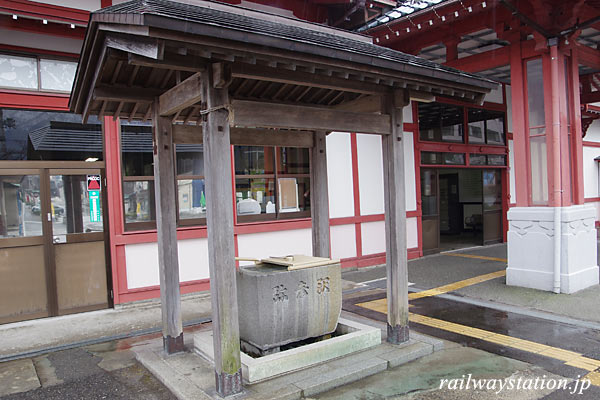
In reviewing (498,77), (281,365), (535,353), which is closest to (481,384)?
(535,353)

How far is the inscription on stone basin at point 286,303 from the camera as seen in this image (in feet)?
13.4

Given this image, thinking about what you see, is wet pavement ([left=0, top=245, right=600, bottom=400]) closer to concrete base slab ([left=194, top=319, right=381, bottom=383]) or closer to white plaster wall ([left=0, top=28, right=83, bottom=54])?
concrete base slab ([left=194, top=319, right=381, bottom=383])

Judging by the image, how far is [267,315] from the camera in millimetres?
4078

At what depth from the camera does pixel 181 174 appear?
7172mm

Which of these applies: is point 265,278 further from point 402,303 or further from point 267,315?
point 402,303

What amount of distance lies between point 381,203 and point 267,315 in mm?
6102

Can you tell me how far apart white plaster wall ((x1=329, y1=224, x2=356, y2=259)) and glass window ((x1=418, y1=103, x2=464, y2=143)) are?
3.24 metres

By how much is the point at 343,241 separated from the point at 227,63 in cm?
614

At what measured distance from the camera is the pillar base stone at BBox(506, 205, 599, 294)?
6.66m

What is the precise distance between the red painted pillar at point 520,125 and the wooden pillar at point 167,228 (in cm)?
557

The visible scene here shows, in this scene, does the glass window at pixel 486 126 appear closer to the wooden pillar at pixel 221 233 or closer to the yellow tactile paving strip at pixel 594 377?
the yellow tactile paving strip at pixel 594 377

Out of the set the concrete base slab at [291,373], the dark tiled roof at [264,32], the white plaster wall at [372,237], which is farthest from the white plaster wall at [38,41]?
the white plaster wall at [372,237]

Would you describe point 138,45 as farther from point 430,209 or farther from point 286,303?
point 430,209

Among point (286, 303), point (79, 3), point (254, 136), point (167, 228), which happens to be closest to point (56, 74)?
point (79, 3)
